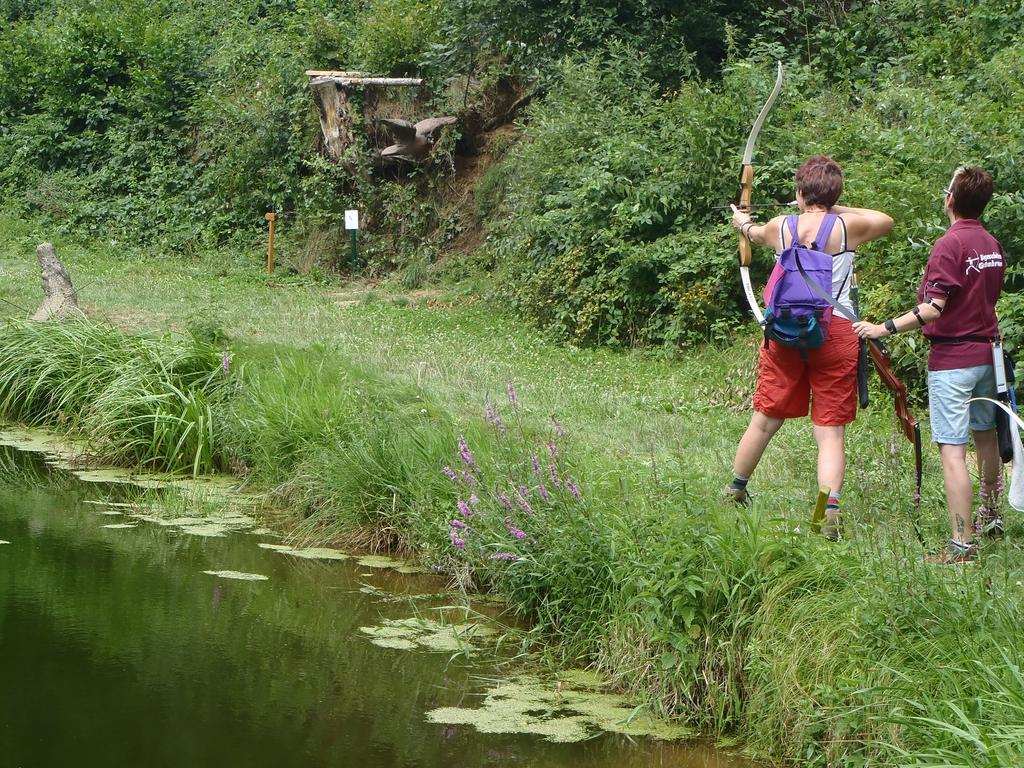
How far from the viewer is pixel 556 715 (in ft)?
16.6

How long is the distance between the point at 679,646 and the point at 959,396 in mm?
1742

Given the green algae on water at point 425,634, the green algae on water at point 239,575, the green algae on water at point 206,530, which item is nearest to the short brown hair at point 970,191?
the green algae on water at point 425,634

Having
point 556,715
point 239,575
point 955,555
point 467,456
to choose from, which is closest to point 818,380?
point 955,555

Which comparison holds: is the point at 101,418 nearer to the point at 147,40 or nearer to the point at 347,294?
the point at 347,294

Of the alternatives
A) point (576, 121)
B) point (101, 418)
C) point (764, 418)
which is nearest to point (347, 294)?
point (576, 121)

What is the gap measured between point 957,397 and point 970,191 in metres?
0.91

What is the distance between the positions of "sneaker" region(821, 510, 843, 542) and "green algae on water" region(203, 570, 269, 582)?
3187 mm

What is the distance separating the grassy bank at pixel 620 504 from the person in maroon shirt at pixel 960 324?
251 mm

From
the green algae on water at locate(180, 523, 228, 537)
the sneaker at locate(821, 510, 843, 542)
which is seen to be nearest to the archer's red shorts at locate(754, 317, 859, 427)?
the sneaker at locate(821, 510, 843, 542)

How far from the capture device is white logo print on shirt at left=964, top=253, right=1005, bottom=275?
5406 millimetres

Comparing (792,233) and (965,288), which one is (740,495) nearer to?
(792,233)

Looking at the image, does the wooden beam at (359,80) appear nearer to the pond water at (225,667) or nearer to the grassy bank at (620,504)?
the grassy bank at (620,504)

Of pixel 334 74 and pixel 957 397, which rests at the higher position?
pixel 334 74

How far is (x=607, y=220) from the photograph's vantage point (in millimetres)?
12883
